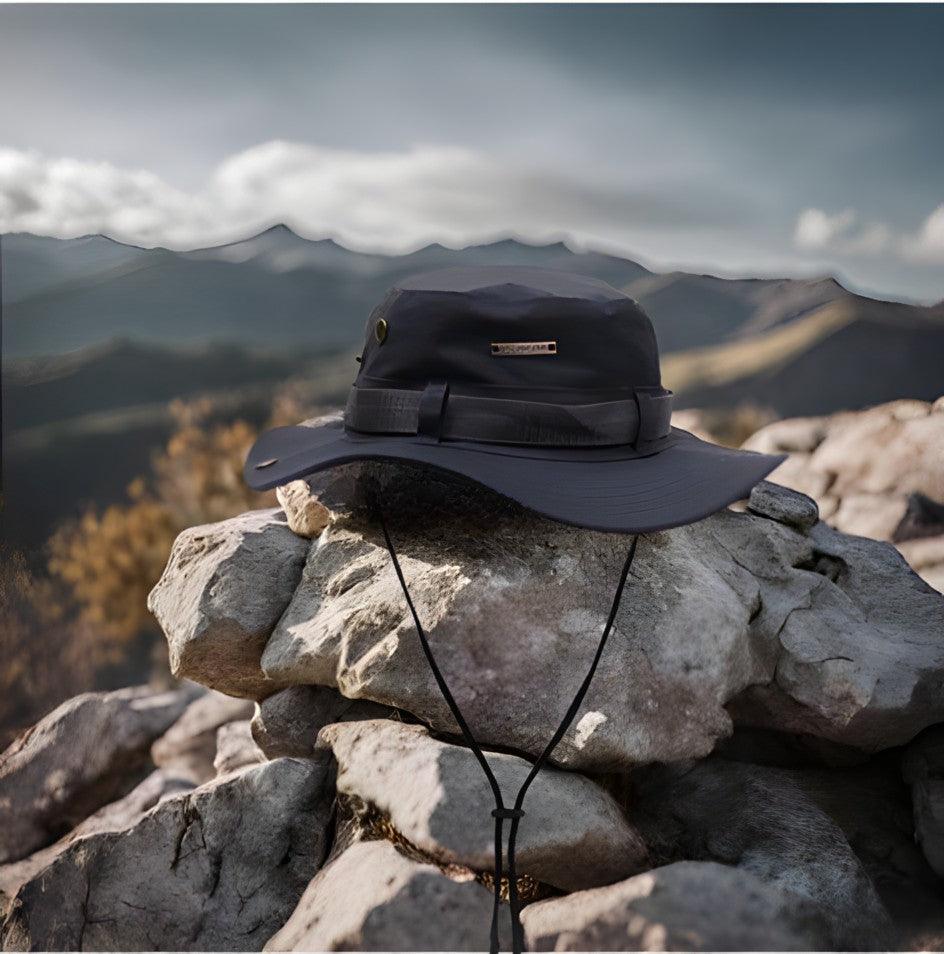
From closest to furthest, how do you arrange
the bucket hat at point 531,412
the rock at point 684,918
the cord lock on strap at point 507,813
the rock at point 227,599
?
the rock at point 684,918 < the cord lock on strap at point 507,813 < the bucket hat at point 531,412 < the rock at point 227,599

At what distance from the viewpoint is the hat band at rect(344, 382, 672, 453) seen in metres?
1.70

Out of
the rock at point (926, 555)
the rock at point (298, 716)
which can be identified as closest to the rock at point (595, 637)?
the rock at point (298, 716)

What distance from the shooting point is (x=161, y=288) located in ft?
15.7

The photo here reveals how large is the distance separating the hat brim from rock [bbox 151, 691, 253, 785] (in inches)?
86.5

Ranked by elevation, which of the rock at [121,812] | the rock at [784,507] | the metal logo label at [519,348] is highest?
the metal logo label at [519,348]

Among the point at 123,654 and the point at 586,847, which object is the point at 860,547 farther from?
the point at 123,654

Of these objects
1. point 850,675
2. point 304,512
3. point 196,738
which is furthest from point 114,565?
point 850,675

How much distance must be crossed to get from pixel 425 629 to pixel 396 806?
1.22 feet

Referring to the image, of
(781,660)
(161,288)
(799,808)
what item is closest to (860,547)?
(781,660)

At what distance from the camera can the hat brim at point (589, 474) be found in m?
1.56

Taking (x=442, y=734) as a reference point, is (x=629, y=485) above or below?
above

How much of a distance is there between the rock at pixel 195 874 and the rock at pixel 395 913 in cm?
31

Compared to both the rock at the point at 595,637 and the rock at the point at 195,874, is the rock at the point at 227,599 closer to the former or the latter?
the rock at the point at 595,637

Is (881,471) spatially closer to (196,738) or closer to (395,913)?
(395,913)
